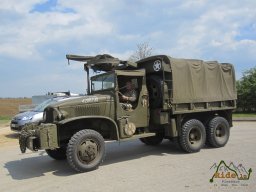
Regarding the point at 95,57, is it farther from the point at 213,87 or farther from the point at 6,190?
the point at 6,190

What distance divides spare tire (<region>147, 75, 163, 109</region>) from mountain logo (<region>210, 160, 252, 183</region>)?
2540 millimetres

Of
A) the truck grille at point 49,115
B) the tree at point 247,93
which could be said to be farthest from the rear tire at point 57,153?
the tree at point 247,93

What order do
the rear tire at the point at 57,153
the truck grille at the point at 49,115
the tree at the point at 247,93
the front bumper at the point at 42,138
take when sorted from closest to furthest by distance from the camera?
the front bumper at the point at 42,138 < the truck grille at the point at 49,115 < the rear tire at the point at 57,153 < the tree at the point at 247,93

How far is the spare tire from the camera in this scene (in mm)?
10590

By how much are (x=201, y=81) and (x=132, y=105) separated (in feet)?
8.26

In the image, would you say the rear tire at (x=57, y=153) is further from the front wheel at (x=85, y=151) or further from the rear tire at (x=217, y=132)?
the rear tire at (x=217, y=132)

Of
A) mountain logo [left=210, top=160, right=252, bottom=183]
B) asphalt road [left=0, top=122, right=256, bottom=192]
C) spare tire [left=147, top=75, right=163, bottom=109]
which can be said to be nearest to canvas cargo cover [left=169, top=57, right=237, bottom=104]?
spare tire [left=147, top=75, right=163, bottom=109]

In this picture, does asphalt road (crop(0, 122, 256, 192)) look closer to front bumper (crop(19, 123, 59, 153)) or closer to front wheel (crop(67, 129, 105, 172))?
front wheel (crop(67, 129, 105, 172))

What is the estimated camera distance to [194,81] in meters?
11.1

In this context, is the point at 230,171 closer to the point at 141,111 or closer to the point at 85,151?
the point at 141,111

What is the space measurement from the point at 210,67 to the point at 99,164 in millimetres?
4986

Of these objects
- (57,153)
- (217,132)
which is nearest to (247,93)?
(217,132)

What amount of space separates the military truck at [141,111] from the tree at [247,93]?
18.2 m

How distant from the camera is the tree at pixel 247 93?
2950 centimetres
